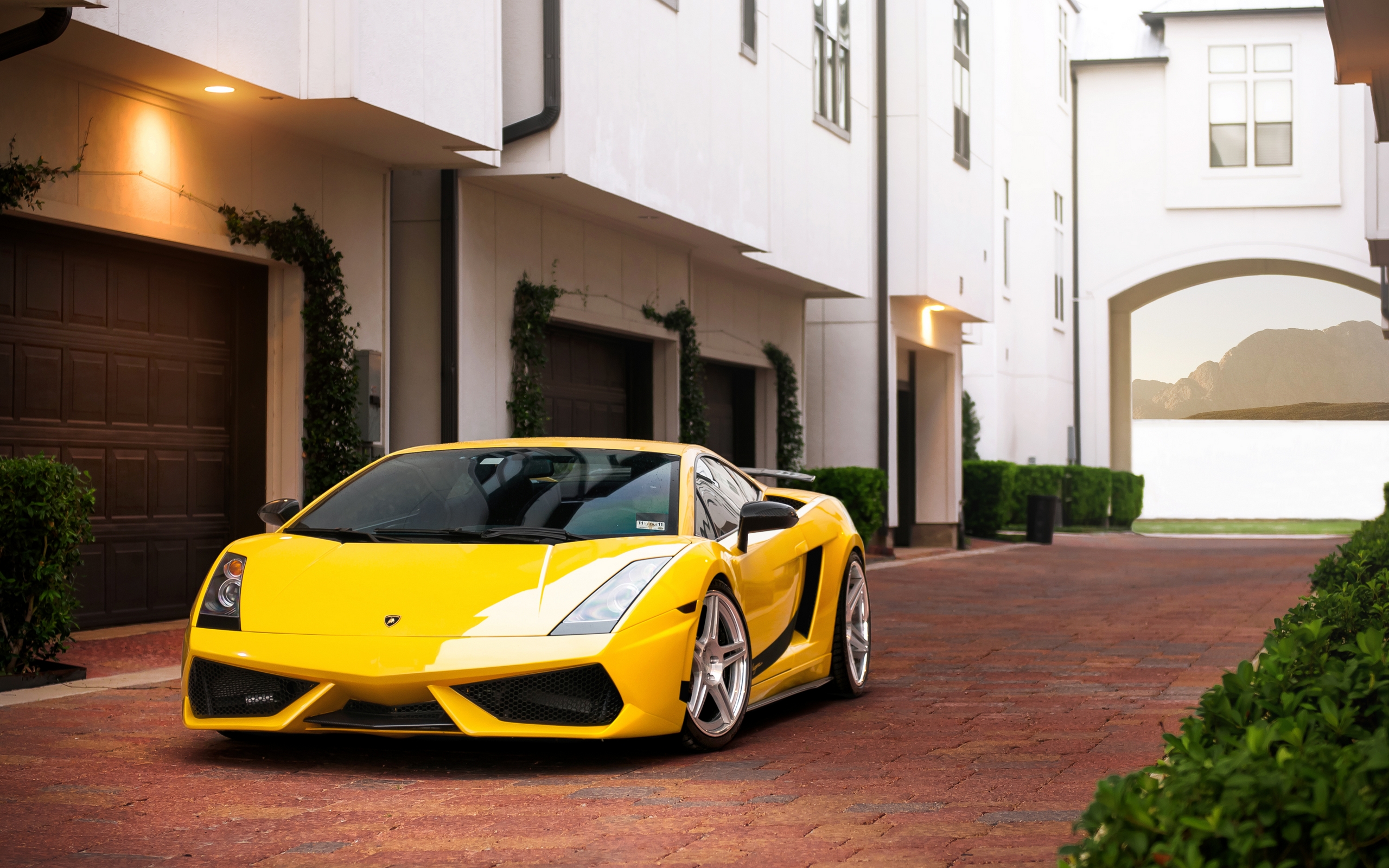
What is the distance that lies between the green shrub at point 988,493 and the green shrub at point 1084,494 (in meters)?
6.59

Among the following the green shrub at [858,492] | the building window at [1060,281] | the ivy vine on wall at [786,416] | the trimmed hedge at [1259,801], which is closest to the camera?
the trimmed hedge at [1259,801]

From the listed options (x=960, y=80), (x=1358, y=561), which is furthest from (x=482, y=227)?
(x=960, y=80)

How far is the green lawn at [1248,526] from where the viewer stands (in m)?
36.4

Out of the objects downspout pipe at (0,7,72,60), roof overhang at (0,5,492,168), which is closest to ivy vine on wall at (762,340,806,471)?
roof overhang at (0,5,492,168)

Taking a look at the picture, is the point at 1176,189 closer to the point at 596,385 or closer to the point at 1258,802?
the point at 596,385

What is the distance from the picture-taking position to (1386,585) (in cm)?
672

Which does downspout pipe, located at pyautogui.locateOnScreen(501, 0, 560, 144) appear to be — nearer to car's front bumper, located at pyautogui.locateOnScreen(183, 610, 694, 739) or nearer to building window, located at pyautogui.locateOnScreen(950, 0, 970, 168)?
car's front bumper, located at pyautogui.locateOnScreen(183, 610, 694, 739)

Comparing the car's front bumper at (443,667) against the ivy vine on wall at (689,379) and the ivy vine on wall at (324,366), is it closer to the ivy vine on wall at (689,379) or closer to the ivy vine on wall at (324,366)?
the ivy vine on wall at (324,366)

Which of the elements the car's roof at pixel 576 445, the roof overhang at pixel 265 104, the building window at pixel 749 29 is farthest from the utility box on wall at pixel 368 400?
the building window at pixel 749 29

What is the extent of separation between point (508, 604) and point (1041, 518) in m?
22.4

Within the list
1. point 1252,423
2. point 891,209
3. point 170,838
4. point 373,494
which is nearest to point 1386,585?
point 373,494

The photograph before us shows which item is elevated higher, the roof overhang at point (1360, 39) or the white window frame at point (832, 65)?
the white window frame at point (832, 65)

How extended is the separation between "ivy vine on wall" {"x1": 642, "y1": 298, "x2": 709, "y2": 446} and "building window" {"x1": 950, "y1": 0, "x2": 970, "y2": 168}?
8220 mm

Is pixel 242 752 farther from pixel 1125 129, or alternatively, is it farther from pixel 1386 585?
pixel 1125 129
